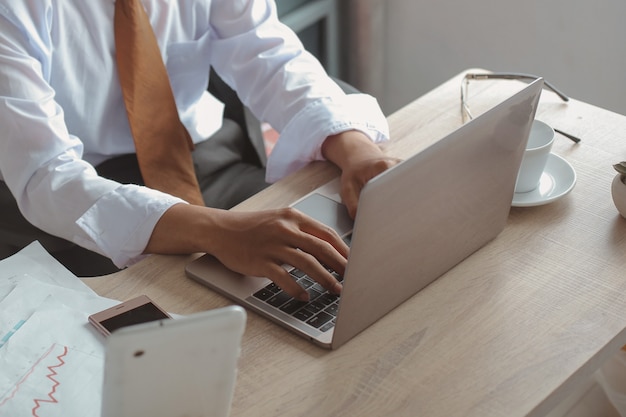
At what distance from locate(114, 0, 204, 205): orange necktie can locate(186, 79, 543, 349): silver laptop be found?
0.37m

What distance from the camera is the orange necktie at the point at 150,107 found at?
1449 millimetres

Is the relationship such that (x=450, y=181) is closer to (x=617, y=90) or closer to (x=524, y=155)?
(x=524, y=155)

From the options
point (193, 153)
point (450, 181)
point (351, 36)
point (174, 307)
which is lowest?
point (351, 36)

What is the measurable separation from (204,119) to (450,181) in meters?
0.87

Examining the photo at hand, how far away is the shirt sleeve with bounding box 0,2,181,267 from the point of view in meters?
1.21

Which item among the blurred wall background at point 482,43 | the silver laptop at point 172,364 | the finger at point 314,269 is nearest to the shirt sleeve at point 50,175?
the finger at point 314,269

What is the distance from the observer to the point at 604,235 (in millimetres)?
1182

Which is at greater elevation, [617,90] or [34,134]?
[34,134]

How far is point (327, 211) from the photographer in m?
1.25

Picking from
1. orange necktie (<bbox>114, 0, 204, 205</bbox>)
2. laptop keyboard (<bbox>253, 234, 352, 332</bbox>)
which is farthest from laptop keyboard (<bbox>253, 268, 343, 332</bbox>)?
orange necktie (<bbox>114, 0, 204, 205</bbox>)

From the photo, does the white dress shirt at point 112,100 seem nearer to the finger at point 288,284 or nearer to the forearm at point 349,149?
the forearm at point 349,149

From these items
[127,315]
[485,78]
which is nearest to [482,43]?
[485,78]

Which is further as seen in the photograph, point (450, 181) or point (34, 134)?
point (34, 134)

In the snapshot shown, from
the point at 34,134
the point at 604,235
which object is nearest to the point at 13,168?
the point at 34,134
